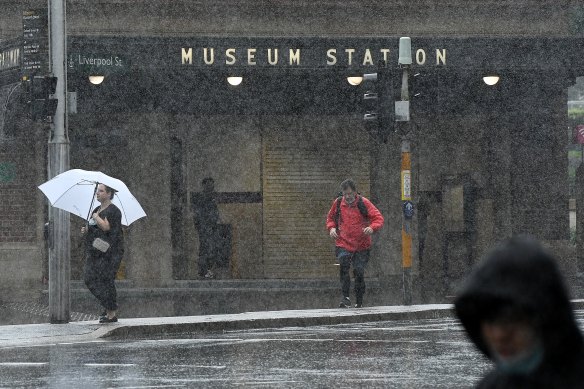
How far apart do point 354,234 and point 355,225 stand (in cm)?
12

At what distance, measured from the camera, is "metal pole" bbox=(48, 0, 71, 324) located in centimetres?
1623

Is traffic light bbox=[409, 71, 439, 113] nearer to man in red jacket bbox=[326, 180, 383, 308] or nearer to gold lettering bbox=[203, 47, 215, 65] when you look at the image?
gold lettering bbox=[203, 47, 215, 65]

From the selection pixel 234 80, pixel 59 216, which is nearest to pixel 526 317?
pixel 59 216

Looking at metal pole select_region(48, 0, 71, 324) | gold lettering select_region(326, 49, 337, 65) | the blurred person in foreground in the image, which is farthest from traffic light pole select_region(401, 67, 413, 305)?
the blurred person in foreground

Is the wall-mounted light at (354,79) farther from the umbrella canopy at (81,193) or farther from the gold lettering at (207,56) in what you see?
the umbrella canopy at (81,193)

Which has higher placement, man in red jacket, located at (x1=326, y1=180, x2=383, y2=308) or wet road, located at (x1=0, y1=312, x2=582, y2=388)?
man in red jacket, located at (x1=326, y1=180, x2=383, y2=308)

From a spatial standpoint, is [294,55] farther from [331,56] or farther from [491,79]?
[491,79]

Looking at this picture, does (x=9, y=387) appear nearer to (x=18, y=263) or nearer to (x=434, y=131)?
(x=18, y=263)

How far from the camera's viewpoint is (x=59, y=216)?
16.5m

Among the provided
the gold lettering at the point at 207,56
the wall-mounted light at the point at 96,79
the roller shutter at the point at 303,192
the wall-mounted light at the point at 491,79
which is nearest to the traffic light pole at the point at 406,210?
the gold lettering at the point at 207,56

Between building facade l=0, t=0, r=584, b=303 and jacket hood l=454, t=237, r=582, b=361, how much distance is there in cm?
2169

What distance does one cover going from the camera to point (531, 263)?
2.47 m

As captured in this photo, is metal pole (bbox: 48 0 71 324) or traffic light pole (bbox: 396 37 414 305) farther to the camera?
traffic light pole (bbox: 396 37 414 305)

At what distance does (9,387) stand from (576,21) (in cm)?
3281
